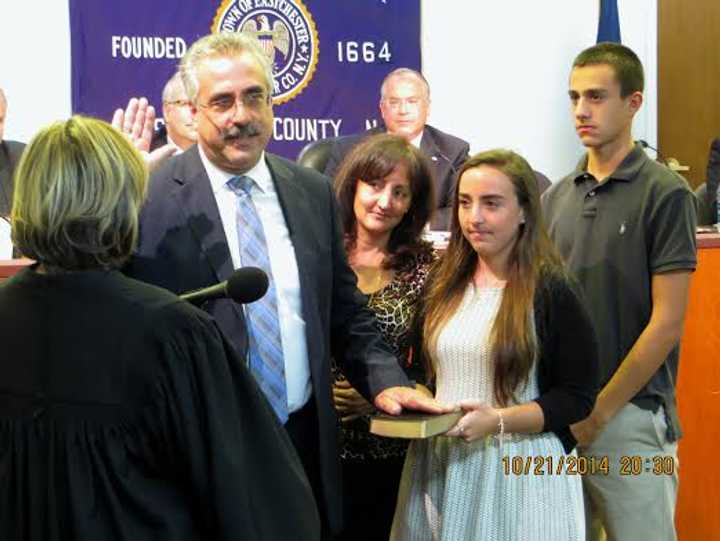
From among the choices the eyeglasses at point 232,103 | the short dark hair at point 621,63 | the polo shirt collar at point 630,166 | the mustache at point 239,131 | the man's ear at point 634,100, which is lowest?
the polo shirt collar at point 630,166

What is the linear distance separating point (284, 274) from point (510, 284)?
61 cm

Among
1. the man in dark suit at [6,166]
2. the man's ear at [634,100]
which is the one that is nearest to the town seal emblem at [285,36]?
the man in dark suit at [6,166]

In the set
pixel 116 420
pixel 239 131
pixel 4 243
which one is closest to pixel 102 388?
pixel 116 420

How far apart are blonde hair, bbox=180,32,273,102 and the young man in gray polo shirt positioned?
3.79ft

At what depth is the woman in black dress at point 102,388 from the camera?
5.24 feet

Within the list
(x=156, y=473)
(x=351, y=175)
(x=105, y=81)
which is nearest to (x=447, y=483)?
(x=351, y=175)

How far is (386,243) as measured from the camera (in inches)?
119

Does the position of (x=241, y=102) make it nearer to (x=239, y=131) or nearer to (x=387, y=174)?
(x=239, y=131)

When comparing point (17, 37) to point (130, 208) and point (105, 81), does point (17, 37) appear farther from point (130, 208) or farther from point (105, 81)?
point (130, 208)

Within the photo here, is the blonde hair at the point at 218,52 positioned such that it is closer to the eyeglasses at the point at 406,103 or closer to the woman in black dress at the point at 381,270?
the woman in black dress at the point at 381,270

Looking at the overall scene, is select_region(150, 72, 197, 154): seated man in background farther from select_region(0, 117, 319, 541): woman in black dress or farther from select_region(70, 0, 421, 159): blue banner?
select_region(0, 117, 319, 541): woman in black dress

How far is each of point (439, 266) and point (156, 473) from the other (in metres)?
1.38

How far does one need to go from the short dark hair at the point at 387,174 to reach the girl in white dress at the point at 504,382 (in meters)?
0.28

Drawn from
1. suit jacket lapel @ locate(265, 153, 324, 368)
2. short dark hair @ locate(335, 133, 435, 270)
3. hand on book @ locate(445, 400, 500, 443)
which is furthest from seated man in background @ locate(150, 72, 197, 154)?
hand on book @ locate(445, 400, 500, 443)
